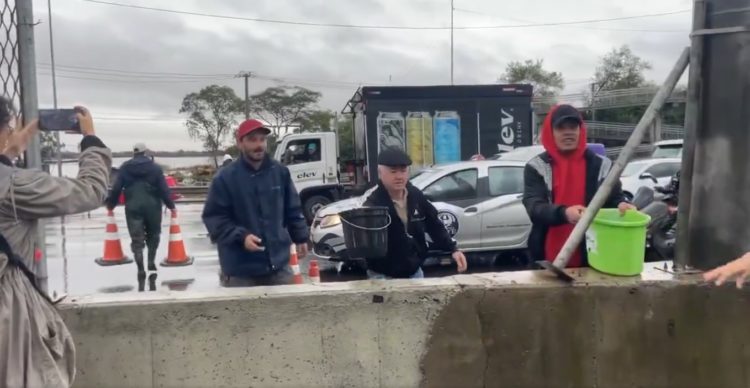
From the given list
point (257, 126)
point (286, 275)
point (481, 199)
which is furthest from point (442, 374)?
point (481, 199)

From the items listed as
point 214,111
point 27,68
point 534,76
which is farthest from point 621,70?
point 27,68

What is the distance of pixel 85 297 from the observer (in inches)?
134

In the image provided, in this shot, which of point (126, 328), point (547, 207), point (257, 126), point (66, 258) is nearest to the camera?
point (126, 328)

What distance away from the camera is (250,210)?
4.13 meters

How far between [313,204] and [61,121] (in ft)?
46.0

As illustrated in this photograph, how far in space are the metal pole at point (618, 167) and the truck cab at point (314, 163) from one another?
44.3 feet

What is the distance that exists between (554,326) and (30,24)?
3.04 meters

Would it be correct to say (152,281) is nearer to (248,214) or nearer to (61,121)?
(248,214)

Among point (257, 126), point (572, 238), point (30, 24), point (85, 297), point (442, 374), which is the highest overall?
point (30, 24)

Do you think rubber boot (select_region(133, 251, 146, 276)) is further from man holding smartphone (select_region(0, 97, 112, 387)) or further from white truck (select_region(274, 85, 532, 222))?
man holding smartphone (select_region(0, 97, 112, 387))

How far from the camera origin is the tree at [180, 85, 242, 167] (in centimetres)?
5631

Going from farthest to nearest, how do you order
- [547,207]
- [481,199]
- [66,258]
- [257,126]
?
[66,258]
[481,199]
[257,126]
[547,207]

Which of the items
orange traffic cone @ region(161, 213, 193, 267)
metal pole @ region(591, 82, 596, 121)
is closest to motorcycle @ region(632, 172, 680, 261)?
orange traffic cone @ region(161, 213, 193, 267)

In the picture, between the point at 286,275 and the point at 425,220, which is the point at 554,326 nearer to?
the point at 425,220
